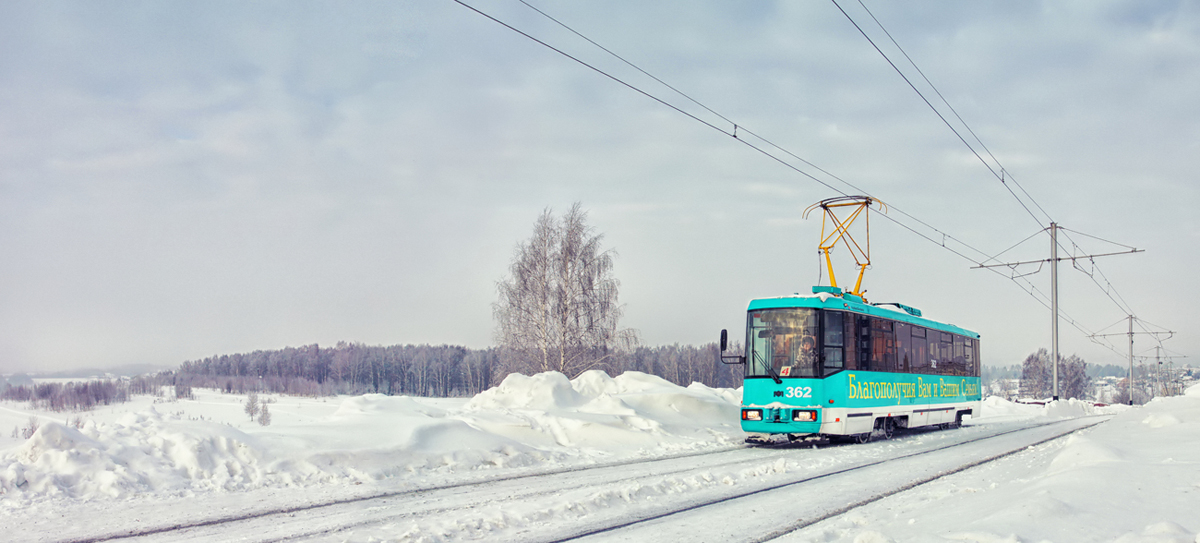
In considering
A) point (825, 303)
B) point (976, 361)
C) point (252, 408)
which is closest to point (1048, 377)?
point (976, 361)

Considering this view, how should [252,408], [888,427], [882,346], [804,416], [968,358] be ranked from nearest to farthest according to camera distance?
[804,416] < [882,346] < [888,427] < [252,408] < [968,358]

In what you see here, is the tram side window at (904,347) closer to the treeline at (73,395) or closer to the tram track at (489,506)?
the tram track at (489,506)

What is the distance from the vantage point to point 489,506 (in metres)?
8.17

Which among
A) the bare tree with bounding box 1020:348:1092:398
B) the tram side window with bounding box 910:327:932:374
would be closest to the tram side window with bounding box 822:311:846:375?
the tram side window with bounding box 910:327:932:374

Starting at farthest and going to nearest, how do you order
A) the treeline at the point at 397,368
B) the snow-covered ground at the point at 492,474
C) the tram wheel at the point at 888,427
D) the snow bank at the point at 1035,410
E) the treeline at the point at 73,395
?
the treeline at the point at 397,368 < the snow bank at the point at 1035,410 < the treeline at the point at 73,395 < the tram wheel at the point at 888,427 < the snow-covered ground at the point at 492,474

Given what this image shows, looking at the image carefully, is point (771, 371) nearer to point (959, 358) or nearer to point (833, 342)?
point (833, 342)

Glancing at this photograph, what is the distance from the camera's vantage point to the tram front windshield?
16.4m

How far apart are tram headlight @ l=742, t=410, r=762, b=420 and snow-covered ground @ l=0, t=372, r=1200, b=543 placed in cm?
73

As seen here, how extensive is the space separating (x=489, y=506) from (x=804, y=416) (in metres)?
9.61

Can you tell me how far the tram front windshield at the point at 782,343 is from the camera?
16406 mm

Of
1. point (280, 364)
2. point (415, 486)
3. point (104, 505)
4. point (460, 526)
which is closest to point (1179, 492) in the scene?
point (460, 526)

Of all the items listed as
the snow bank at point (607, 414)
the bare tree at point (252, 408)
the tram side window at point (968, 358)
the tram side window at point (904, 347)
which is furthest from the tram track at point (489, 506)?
the tram side window at point (968, 358)

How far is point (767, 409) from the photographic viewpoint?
53.8 feet

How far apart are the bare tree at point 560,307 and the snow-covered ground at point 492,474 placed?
1588 cm
